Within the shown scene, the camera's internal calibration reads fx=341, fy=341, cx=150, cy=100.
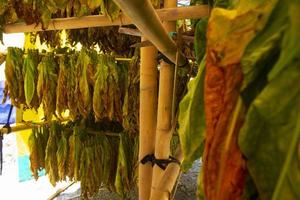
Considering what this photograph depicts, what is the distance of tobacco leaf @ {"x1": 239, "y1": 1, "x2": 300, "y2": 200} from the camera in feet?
0.87

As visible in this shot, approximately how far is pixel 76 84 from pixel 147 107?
0.89 m

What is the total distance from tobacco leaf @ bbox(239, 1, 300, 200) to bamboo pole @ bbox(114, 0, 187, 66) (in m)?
0.23

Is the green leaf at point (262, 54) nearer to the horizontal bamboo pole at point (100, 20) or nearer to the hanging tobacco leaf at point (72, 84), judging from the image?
the horizontal bamboo pole at point (100, 20)

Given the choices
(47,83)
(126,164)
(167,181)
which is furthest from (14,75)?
(167,181)

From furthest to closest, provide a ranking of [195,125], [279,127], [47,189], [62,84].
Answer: [47,189] → [62,84] → [195,125] → [279,127]

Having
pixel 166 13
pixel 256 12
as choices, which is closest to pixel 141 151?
pixel 166 13

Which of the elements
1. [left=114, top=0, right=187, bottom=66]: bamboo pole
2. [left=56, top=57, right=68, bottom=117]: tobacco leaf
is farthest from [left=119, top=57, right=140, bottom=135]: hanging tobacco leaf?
[left=114, top=0, right=187, bottom=66]: bamboo pole

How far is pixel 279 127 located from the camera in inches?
10.9

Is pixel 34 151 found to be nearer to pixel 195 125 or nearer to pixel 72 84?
pixel 72 84

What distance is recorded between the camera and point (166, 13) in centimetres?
101

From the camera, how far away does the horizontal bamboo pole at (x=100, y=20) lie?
0.92 meters

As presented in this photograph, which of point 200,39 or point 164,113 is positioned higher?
point 200,39

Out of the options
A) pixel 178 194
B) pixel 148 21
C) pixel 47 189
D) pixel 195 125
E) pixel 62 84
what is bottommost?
pixel 47 189

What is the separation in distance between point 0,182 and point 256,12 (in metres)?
3.70
